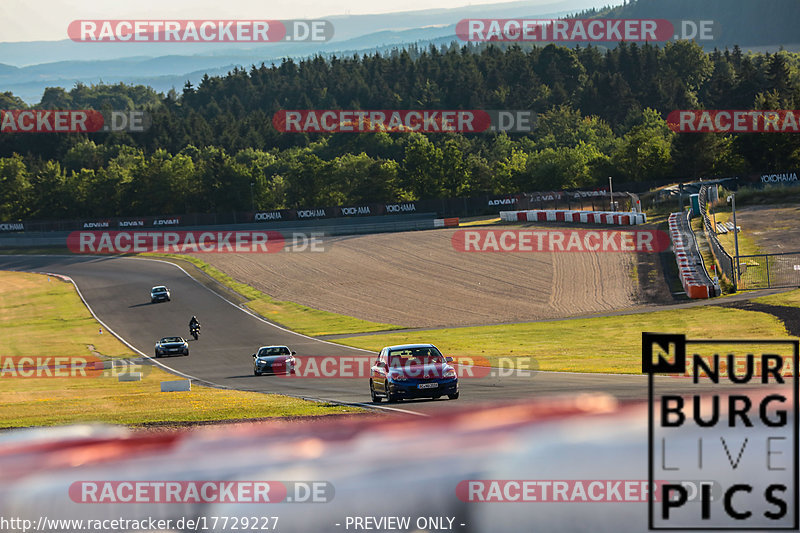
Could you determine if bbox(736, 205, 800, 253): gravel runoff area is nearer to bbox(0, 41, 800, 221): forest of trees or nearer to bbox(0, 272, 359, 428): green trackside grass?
bbox(0, 41, 800, 221): forest of trees

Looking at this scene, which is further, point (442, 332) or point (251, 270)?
point (251, 270)

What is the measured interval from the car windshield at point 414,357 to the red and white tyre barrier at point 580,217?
192 ft

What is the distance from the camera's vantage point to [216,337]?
50812mm

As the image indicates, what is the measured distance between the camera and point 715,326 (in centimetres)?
3662

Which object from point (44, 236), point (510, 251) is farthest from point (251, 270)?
point (44, 236)

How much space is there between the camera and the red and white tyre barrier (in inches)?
3049

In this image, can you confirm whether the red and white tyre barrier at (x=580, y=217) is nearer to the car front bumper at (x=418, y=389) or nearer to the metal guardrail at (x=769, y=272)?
the metal guardrail at (x=769, y=272)

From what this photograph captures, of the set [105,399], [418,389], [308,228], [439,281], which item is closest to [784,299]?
[439,281]

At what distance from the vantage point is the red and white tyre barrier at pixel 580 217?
3049 inches

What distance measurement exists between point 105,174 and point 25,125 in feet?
180

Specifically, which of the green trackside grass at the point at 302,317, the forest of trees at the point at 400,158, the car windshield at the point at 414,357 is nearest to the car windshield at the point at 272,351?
the car windshield at the point at 414,357

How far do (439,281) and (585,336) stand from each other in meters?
24.8

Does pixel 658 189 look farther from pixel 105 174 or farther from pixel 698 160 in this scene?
pixel 105 174

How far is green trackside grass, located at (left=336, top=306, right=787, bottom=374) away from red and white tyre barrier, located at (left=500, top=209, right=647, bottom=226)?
35.0 metres
